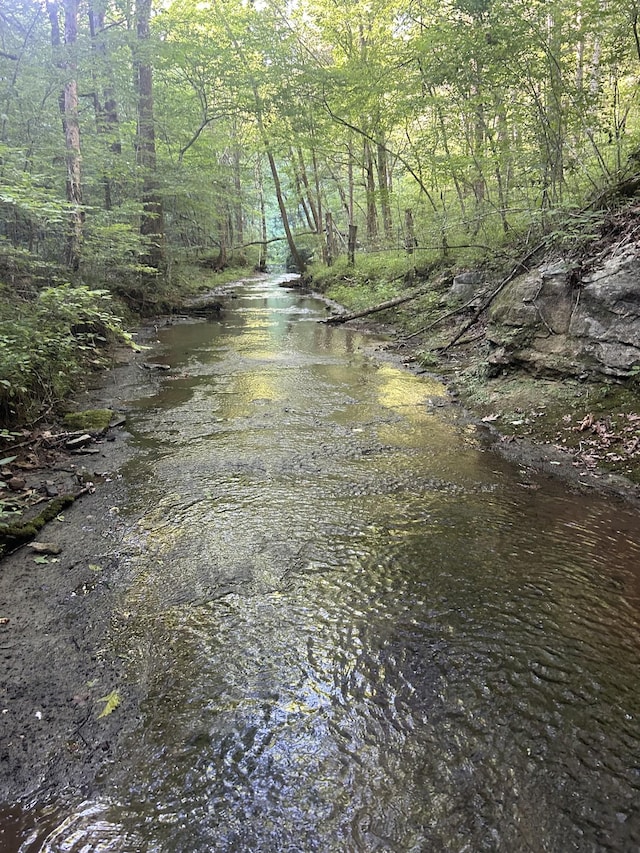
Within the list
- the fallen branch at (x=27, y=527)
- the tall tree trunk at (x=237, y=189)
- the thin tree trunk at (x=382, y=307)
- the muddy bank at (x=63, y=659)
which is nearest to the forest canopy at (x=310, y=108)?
the thin tree trunk at (x=382, y=307)

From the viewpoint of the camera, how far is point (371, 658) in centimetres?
273

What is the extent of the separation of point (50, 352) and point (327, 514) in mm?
4528

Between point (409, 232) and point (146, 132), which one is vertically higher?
point (146, 132)

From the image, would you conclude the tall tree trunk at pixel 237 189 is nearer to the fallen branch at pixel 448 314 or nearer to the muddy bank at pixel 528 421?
the fallen branch at pixel 448 314

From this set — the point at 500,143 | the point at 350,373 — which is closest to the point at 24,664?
the point at 350,373

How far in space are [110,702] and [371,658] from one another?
138cm

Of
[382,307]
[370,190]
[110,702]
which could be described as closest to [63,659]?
[110,702]

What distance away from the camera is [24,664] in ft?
8.79

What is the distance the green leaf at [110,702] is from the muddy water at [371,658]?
0.13 meters

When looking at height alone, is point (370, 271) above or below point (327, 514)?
above

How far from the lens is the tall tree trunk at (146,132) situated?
14.1m

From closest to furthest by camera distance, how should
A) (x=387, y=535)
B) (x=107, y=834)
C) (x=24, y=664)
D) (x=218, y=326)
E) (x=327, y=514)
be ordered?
(x=107, y=834)
(x=24, y=664)
(x=387, y=535)
(x=327, y=514)
(x=218, y=326)

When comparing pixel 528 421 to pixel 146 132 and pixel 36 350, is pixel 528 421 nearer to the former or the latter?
pixel 36 350

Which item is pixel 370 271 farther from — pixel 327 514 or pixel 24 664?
pixel 24 664
